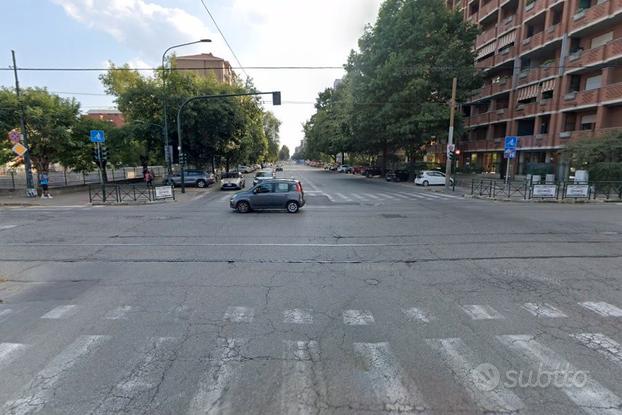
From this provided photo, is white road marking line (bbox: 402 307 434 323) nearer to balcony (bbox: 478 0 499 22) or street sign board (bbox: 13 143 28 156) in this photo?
street sign board (bbox: 13 143 28 156)

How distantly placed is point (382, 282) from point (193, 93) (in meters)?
26.7

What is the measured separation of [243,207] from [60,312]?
393 inches

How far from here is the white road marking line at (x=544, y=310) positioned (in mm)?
4680

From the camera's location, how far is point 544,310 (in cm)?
485

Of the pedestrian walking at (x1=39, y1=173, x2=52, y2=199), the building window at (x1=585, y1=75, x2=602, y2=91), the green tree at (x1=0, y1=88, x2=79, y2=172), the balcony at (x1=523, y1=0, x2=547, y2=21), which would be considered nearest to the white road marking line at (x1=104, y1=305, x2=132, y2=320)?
the pedestrian walking at (x1=39, y1=173, x2=52, y2=199)

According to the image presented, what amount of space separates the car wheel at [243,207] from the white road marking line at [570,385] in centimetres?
1185

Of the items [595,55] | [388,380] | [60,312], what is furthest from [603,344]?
[595,55]

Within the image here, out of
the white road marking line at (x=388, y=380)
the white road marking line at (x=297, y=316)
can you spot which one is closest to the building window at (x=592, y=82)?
the white road marking line at (x=297, y=316)

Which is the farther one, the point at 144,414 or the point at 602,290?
the point at 602,290

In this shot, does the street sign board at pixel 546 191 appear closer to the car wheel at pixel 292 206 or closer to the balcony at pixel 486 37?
the car wheel at pixel 292 206

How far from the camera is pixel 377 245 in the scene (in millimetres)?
8828

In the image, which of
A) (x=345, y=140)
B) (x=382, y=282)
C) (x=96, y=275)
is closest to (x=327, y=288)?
(x=382, y=282)

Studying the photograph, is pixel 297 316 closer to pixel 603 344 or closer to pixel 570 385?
pixel 570 385

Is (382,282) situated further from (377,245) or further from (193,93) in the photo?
(193,93)
